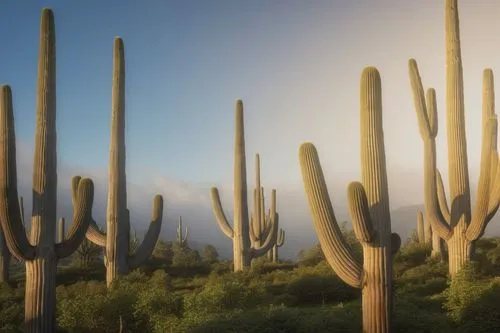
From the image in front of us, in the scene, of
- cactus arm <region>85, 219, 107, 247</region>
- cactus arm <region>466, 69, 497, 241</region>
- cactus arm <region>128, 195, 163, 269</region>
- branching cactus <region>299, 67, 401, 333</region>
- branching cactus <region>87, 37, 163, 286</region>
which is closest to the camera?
branching cactus <region>299, 67, 401, 333</region>

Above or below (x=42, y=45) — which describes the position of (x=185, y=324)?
below

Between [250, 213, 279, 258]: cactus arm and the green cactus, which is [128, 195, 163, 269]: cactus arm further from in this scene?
the green cactus

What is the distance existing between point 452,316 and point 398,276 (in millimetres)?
6686

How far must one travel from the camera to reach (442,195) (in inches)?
688

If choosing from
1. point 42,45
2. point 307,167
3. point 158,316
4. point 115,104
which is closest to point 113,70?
point 115,104

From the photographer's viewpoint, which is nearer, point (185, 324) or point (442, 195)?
point (185, 324)

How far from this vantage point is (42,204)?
10906mm

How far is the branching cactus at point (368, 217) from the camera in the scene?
788cm

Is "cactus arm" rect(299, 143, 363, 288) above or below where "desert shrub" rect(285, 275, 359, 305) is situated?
above

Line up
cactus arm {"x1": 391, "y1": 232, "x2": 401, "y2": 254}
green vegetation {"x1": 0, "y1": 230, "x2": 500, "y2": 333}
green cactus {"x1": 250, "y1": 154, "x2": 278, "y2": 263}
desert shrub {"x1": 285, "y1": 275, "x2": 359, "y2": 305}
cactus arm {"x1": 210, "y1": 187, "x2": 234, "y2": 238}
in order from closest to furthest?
1. cactus arm {"x1": 391, "y1": 232, "x2": 401, "y2": 254}
2. green vegetation {"x1": 0, "y1": 230, "x2": 500, "y2": 333}
3. desert shrub {"x1": 285, "y1": 275, "x2": 359, "y2": 305}
4. cactus arm {"x1": 210, "y1": 187, "x2": 234, "y2": 238}
5. green cactus {"x1": 250, "y1": 154, "x2": 278, "y2": 263}

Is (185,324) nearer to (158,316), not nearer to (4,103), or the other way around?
(158,316)

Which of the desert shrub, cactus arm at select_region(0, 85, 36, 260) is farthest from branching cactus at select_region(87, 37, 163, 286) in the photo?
the desert shrub

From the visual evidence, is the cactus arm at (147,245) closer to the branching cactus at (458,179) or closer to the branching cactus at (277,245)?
the branching cactus at (458,179)

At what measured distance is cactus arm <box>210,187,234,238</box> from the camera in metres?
21.4
